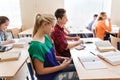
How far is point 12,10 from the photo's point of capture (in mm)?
5539

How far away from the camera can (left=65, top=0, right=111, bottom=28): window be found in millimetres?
5676

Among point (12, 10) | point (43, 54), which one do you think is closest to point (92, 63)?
point (43, 54)

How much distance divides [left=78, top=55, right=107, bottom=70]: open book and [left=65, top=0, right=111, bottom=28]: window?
13.2 ft

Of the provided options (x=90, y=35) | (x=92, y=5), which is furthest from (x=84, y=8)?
(x=90, y=35)

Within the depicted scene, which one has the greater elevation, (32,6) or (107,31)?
(32,6)

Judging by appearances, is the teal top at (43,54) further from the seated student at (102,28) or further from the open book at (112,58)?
the seated student at (102,28)

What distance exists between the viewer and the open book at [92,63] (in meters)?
1.57

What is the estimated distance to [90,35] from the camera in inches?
184

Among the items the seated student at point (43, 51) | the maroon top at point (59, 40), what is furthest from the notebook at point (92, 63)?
the maroon top at point (59, 40)

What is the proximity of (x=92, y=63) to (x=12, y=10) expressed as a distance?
449 cm

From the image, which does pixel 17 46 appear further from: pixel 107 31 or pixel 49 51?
pixel 107 31

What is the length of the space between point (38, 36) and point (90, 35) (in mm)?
3240

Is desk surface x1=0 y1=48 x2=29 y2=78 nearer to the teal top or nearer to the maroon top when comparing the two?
the teal top

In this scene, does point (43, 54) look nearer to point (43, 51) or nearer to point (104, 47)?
point (43, 51)
